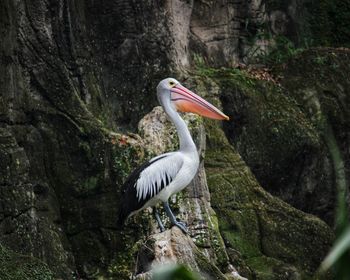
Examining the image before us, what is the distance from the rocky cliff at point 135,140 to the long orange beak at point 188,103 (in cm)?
31

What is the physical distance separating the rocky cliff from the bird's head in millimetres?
350

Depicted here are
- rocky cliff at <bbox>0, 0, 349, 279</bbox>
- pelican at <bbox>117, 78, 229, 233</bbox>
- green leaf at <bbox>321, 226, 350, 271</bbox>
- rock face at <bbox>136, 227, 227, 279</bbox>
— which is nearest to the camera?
green leaf at <bbox>321, 226, 350, 271</bbox>

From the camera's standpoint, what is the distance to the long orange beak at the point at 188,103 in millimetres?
8617

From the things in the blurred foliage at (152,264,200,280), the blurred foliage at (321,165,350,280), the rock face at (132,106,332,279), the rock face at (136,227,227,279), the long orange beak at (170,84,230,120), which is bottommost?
the rock face at (132,106,332,279)

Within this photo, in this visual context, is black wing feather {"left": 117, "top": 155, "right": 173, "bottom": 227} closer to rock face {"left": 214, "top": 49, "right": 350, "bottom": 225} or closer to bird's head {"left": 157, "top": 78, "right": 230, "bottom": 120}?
bird's head {"left": 157, "top": 78, "right": 230, "bottom": 120}

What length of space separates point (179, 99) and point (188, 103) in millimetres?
132

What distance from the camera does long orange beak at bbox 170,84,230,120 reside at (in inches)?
339

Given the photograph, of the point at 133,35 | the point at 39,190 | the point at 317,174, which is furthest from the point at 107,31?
the point at 317,174

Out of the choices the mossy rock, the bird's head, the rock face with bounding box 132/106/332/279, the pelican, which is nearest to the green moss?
the pelican

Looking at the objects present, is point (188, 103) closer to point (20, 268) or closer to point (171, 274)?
point (20, 268)

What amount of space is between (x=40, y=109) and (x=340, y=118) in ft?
17.1

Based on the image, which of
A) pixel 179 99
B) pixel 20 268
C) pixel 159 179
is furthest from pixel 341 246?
pixel 20 268

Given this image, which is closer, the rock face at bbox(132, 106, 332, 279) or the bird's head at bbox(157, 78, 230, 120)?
the bird's head at bbox(157, 78, 230, 120)

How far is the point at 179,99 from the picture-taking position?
8617 millimetres
